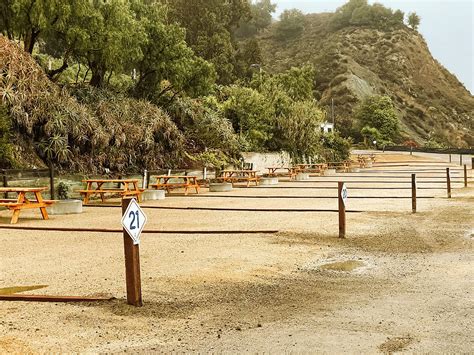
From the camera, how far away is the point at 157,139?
2191cm

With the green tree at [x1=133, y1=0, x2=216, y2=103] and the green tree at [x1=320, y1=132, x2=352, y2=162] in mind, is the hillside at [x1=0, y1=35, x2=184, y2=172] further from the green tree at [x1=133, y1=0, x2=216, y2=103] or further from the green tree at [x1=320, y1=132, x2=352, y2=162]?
the green tree at [x1=320, y1=132, x2=352, y2=162]

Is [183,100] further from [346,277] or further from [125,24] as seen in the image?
[346,277]

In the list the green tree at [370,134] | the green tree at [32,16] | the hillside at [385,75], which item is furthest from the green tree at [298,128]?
the hillside at [385,75]

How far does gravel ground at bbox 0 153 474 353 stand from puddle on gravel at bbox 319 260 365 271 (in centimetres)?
4

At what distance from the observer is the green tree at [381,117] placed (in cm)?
7856

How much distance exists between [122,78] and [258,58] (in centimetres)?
3353

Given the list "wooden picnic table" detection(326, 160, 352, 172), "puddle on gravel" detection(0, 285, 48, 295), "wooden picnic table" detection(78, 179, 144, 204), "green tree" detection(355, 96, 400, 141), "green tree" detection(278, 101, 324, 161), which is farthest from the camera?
"green tree" detection(355, 96, 400, 141)

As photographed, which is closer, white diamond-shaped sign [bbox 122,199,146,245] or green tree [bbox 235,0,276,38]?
white diamond-shaped sign [bbox 122,199,146,245]

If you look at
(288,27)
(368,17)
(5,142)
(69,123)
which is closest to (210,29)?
(69,123)

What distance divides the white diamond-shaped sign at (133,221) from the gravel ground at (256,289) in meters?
0.62

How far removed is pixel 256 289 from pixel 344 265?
5.24 ft

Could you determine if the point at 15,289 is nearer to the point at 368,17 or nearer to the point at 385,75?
the point at 385,75

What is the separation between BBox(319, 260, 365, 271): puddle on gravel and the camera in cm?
638

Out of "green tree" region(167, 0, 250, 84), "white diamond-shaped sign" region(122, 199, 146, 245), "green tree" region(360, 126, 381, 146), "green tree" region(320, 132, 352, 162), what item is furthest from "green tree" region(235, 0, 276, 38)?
"white diamond-shaped sign" region(122, 199, 146, 245)
